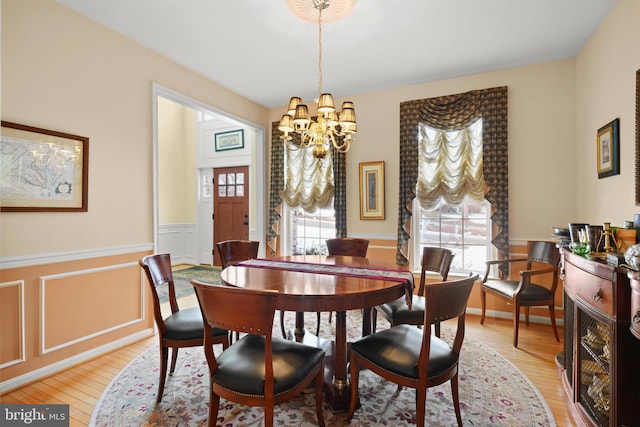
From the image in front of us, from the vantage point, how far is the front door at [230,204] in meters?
6.38

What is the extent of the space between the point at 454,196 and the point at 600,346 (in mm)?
2307

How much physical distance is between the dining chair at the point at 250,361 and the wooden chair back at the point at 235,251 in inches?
56.2

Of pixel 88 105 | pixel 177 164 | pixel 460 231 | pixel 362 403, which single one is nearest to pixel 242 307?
pixel 362 403

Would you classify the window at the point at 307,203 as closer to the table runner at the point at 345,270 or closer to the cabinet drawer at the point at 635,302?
the table runner at the point at 345,270

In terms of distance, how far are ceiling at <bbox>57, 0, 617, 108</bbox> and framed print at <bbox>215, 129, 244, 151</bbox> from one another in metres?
2.34

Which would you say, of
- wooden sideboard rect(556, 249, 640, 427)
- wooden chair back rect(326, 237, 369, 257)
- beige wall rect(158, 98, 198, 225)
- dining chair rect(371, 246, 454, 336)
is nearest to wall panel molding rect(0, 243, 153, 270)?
wooden chair back rect(326, 237, 369, 257)

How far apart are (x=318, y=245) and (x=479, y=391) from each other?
297 centimetres

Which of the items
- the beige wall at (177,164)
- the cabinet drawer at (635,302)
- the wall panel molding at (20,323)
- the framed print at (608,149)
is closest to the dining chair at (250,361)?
the cabinet drawer at (635,302)

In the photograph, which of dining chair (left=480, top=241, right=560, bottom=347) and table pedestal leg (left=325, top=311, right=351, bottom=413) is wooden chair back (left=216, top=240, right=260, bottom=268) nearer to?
table pedestal leg (left=325, top=311, right=351, bottom=413)

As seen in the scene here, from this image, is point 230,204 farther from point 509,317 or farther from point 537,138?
point 537,138

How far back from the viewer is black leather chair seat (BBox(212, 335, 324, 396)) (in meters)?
1.52

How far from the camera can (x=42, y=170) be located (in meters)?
2.49

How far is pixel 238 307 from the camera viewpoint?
4.73 feet

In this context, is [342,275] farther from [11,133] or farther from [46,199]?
[11,133]
